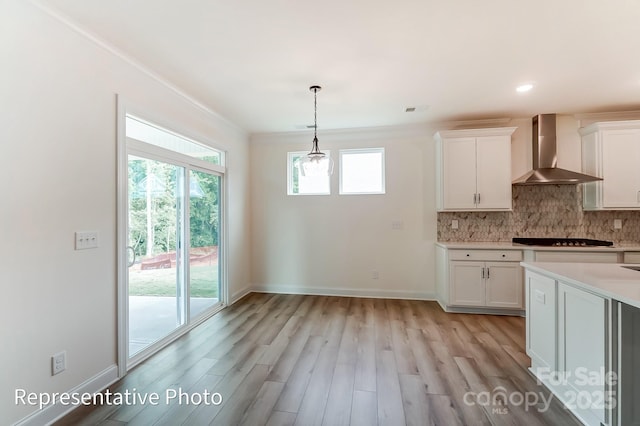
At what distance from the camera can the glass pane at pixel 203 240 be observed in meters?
3.49

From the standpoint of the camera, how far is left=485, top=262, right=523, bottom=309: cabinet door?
3.69m

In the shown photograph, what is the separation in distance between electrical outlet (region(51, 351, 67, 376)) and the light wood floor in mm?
317

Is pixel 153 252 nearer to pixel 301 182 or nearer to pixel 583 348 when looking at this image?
pixel 301 182

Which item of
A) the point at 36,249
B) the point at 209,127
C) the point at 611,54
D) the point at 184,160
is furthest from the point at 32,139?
the point at 611,54

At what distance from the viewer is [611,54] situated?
2.43 meters

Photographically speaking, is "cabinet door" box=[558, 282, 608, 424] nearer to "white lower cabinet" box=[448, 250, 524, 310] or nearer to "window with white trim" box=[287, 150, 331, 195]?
"white lower cabinet" box=[448, 250, 524, 310]

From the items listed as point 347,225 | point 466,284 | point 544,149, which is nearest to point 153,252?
point 347,225

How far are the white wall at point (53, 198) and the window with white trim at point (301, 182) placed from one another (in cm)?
263

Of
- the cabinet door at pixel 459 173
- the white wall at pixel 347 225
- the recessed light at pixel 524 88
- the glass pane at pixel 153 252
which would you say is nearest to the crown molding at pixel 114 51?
the glass pane at pixel 153 252

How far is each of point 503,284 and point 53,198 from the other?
185 inches

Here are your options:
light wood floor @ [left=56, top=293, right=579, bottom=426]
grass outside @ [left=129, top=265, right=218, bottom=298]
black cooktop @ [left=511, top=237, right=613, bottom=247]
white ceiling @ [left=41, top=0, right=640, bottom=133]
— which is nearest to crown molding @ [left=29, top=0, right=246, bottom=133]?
white ceiling @ [left=41, top=0, right=640, bottom=133]

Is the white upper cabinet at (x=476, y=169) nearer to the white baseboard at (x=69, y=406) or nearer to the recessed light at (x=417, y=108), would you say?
the recessed light at (x=417, y=108)

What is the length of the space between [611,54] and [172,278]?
4723mm

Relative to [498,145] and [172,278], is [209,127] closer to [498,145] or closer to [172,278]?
[172,278]
